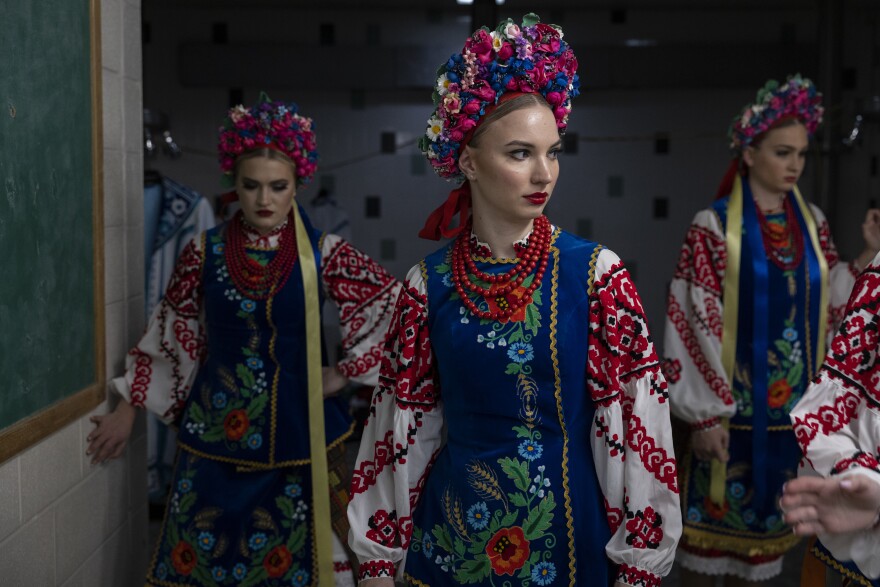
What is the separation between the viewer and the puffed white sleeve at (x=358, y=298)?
282cm

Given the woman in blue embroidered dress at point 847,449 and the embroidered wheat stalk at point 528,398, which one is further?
the embroidered wheat stalk at point 528,398

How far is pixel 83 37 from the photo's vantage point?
2391 millimetres

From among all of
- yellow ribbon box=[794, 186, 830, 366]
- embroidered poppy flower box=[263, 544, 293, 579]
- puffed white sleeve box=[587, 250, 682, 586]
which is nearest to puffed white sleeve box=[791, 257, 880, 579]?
puffed white sleeve box=[587, 250, 682, 586]

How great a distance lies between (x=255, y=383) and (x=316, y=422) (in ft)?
0.62

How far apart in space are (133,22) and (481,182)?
4.85 ft

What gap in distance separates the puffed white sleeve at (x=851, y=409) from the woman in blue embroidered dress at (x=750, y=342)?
4.28ft

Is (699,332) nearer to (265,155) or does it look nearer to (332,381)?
(332,381)

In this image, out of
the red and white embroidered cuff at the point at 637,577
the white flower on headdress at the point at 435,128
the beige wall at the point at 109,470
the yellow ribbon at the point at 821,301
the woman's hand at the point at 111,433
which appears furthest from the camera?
the yellow ribbon at the point at 821,301

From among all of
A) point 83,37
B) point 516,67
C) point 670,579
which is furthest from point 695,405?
point 83,37

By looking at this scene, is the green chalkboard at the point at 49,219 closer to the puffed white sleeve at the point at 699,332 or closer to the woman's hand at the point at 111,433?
the woman's hand at the point at 111,433

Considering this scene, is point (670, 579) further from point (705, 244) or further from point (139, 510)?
point (139, 510)

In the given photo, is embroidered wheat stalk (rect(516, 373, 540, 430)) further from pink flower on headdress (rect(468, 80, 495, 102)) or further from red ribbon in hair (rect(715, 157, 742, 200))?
red ribbon in hair (rect(715, 157, 742, 200))

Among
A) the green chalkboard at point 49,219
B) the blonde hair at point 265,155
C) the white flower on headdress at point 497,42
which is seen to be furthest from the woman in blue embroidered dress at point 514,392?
the blonde hair at point 265,155

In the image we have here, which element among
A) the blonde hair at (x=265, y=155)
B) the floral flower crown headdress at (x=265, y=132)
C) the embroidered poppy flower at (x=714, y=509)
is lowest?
the embroidered poppy flower at (x=714, y=509)
